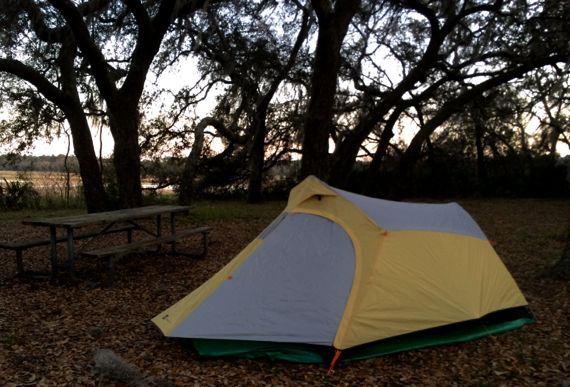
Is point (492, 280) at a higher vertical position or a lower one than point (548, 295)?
higher

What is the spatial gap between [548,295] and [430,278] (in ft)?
6.72

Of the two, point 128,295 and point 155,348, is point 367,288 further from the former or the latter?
point 128,295

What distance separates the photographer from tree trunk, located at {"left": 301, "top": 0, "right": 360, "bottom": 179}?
836 cm

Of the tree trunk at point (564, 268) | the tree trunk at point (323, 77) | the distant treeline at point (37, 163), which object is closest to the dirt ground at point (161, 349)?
the tree trunk at point (564, 268)

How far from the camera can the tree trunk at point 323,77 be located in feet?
27.4

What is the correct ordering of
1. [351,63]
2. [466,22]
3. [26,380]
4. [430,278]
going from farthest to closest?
[351,63] → [466,22] → [430,278] → [26,380]

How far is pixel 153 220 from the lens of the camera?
10.4 m

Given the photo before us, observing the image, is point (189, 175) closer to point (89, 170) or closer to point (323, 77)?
point (89, 170)

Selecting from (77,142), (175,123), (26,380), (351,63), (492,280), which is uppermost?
(351,63)

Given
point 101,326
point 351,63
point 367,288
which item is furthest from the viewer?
point 351,63

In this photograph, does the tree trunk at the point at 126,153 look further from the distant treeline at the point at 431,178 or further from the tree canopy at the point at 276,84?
the distant treeline at the point at 431,178

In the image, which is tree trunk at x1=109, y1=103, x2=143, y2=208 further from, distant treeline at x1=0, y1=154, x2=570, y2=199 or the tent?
distant treeline at x1=0, y1=154, x2=570, y2=199

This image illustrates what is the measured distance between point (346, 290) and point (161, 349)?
4.73 feet

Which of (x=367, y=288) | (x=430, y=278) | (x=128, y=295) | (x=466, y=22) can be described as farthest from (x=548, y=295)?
(x=466, y=22)
